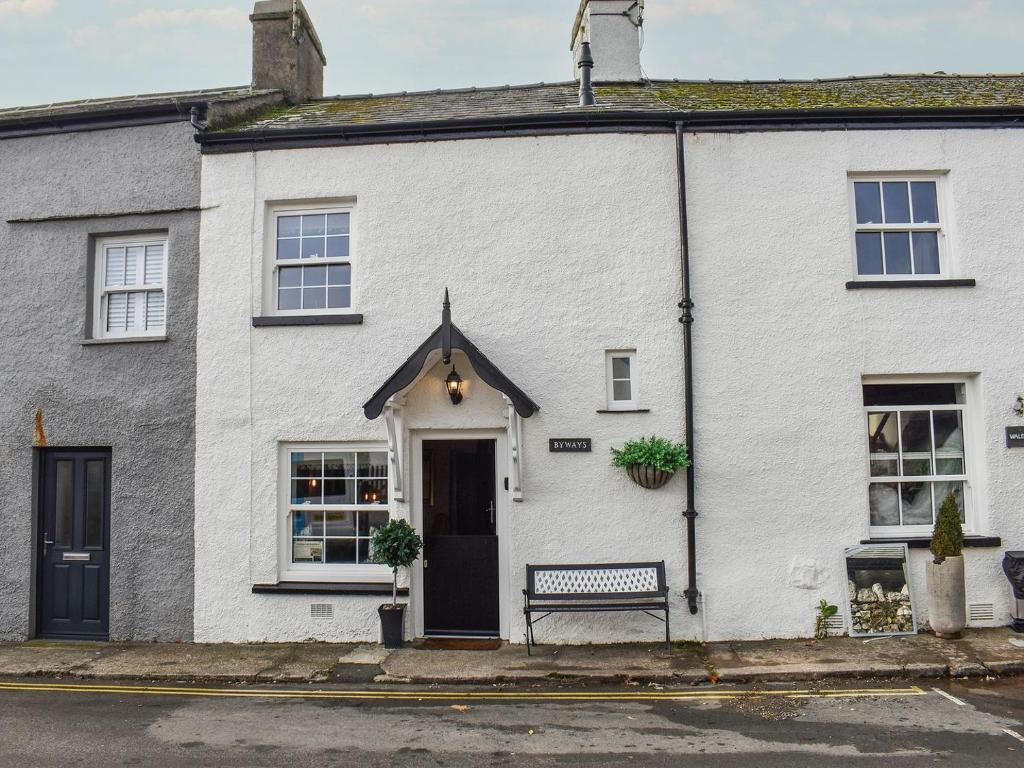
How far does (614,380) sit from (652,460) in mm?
1163

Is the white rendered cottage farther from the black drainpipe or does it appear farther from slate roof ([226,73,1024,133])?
slate roof ([226,73,1024,133])

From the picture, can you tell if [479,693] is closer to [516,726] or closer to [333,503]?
[516,726]

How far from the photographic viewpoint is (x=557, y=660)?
8.66 meters

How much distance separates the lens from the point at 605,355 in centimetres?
968

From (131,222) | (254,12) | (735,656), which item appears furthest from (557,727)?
(254,12)

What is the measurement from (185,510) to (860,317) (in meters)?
8.62

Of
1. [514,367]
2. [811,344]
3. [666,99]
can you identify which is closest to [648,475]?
[514,367]

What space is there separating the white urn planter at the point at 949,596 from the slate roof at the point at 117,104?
10.7 m

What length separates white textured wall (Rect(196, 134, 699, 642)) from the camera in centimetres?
954

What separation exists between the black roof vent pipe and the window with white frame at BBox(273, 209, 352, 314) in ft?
12.1

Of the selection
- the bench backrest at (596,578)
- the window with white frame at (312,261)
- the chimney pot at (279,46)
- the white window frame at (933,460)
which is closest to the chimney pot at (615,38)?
the chimney pot at (279,46)

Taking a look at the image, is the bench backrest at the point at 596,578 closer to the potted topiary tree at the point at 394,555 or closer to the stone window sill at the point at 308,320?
the potted topiary tree at the point at 394,555

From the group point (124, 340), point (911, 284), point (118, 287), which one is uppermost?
point (118, 287)

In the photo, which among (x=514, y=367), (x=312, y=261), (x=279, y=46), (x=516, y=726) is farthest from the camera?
(x=279, y=46)
